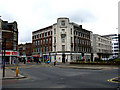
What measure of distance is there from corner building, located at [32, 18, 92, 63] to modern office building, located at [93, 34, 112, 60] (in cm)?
1259

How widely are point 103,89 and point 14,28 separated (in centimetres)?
4647

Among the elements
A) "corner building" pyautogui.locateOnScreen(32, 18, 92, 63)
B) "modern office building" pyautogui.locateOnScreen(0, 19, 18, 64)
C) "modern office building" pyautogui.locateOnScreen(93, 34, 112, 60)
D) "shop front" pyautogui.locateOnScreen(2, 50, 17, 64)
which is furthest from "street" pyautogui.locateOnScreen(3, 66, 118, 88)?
"modern office building" pyautogui.locateOnScreen(93, 34, 112, 60)

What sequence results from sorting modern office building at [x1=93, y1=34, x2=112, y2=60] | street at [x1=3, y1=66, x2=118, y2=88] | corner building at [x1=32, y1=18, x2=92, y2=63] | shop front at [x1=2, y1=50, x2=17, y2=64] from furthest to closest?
modern office building at [x1=93, y1=34, x2=112, y2=60]
corner building at [x1=32, y1=18, x2=92, y2=63]
shop front at [x1=2, y1=50, x2=17, y2=64]
street at [x1=3, y1=66, x2=118, y2=88]

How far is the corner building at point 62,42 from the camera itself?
5979 centimetres

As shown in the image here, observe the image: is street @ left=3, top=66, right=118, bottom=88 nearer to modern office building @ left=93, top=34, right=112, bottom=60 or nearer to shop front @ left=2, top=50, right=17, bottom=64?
shop front @ left=2, top=50, right=17, bottom=64

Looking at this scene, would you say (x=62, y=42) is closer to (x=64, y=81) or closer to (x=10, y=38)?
(x=10, y=38)

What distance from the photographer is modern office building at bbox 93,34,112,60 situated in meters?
81.2

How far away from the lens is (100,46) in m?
88.5

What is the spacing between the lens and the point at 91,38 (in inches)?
Result: 3054

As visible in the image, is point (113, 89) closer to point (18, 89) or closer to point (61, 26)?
point (18, 89)

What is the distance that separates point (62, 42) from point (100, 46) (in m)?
35.6

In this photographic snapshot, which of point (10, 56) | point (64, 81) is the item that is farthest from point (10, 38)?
point (64, 81)

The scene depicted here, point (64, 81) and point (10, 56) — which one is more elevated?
point (10, 56)

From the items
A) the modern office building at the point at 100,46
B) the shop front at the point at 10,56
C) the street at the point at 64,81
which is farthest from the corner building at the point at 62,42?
the street at the point at 64,81
